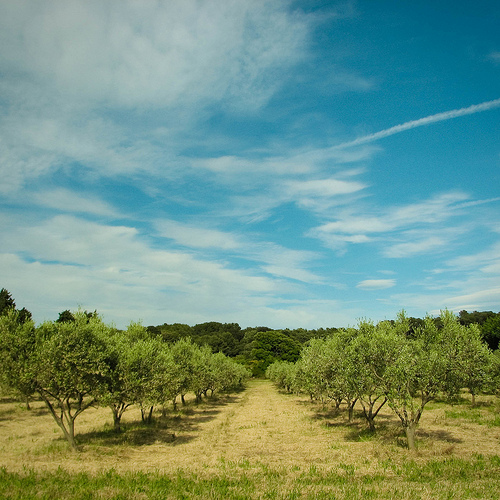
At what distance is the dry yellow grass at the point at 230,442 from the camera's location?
24719 millimetres

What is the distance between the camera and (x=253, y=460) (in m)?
26.0

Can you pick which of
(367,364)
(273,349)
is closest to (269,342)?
(273,349)

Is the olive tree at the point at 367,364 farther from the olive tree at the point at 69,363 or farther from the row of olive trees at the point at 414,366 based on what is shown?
the olive tree at the point at 69,363

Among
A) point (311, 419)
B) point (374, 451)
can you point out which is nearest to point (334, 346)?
point (311, 419)

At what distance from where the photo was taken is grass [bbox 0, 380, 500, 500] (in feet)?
61.2

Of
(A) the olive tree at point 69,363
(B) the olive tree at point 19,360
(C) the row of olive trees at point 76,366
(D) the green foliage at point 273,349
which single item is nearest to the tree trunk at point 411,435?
(C) the row of olive trees at point 76,366

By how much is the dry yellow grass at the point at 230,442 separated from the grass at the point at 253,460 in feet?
0.34

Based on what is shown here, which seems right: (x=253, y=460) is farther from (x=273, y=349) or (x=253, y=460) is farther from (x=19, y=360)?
(x=273, y=349)

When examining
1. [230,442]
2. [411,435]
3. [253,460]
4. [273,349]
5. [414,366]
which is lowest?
[273,349]

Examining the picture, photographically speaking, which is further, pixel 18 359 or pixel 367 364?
pixel 367 364

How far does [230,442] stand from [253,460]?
828 cm

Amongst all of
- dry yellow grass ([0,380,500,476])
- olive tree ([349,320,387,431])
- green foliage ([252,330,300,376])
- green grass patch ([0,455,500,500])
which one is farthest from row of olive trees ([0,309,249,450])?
green foliage ([252,330,300,376])

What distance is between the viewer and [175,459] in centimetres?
2641

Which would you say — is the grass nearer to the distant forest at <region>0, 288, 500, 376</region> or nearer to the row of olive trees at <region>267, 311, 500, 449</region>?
the row of olive trees at <region>267, 311, 500, 449</region>
